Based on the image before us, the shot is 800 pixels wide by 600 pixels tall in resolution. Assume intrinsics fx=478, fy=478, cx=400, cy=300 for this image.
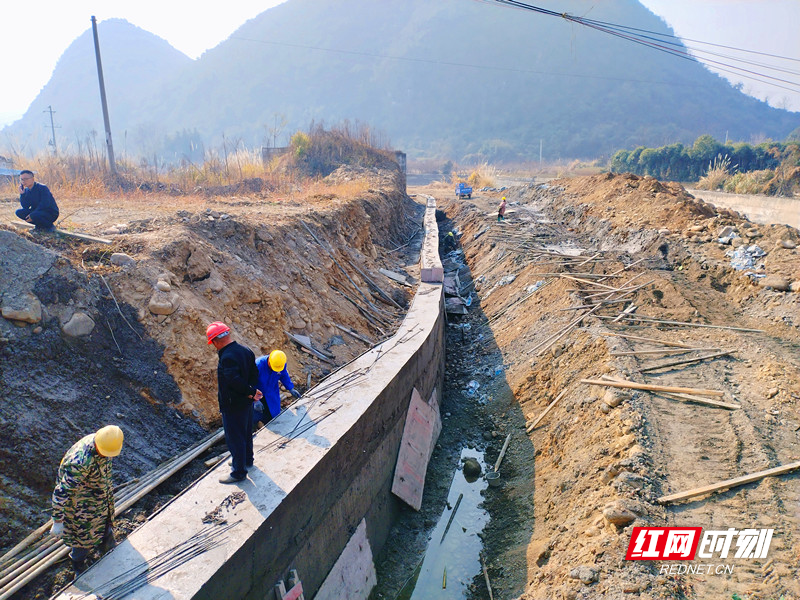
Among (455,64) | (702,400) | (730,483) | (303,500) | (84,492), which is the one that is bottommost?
(303,500)

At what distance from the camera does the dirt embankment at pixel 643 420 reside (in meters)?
3.86

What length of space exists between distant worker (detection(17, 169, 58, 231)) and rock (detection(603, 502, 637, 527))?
22.8ft

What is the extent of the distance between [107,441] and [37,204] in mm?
4228

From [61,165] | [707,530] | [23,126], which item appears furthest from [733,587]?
[23,126]

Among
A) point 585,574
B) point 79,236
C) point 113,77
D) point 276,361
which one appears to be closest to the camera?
point 585,574

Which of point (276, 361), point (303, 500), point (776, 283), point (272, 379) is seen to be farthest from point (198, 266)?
point (776, 283)

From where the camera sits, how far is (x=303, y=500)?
435 cm

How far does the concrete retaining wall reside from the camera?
11.5ft

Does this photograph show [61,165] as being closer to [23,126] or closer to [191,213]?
[191,213]

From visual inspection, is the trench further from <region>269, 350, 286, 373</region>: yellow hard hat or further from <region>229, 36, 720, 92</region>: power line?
<region>229, 36, 720, 92</region>: power line

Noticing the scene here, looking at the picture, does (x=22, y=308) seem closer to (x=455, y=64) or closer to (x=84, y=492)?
(x=84, y=492)

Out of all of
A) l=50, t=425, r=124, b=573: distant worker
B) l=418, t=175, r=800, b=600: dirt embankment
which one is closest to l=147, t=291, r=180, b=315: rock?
l=50, t=425, r=124, b=573: distant worker

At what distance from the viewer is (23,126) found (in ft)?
322

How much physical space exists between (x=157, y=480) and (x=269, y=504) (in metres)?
1.16
